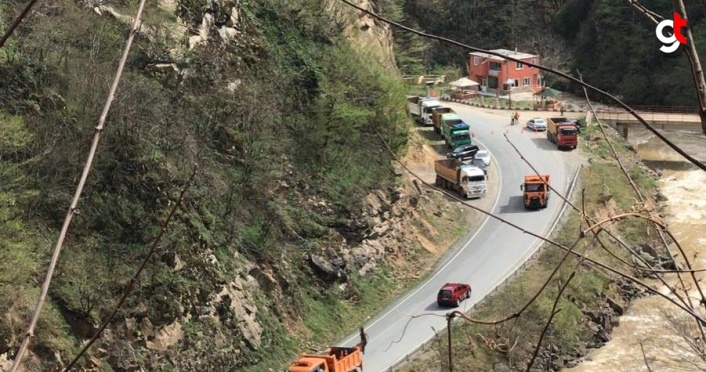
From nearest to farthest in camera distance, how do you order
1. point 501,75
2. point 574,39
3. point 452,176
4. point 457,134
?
point 452,176 < point 457,134 < point 501,75 < point 574,39

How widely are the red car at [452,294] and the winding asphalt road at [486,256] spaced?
0.23 metres

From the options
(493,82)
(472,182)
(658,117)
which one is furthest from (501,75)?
(472,182)

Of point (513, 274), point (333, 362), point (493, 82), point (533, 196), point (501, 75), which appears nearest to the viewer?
point (333, 362)

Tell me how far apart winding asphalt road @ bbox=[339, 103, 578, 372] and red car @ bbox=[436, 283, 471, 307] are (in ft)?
0.76

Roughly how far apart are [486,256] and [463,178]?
4.41 metres

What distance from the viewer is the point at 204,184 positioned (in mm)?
24562

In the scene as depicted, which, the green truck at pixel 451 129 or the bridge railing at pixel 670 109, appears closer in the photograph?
the green truck at pixel 451 129

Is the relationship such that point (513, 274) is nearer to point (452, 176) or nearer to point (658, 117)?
point (452, 176)

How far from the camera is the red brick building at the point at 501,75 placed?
56.2 m

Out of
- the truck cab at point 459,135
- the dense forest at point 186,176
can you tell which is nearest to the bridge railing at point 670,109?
the truck cab at point 459,135

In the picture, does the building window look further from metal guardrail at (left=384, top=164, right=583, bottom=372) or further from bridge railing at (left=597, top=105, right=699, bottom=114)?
metal guardrail at (left=384, top=164, right=583, bottom=372)

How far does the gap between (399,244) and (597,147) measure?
14.8 m

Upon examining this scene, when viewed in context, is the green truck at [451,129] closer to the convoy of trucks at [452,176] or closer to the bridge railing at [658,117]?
the convoy of trucks at [452,176]

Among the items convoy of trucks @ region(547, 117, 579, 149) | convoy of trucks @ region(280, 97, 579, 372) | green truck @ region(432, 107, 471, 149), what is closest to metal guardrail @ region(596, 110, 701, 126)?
convoy of trucks @ region(547, 117, 579, 149)
